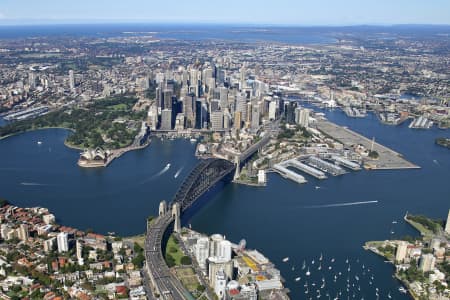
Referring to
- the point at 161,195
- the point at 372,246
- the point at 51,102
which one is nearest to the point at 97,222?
the point at 161,195

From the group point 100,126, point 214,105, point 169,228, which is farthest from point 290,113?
point 169,228

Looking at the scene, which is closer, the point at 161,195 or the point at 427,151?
the point at 161,195

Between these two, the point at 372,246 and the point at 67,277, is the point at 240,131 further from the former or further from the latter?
the point at 67,277

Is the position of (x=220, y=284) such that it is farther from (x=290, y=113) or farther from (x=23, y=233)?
(x=290, y=113)

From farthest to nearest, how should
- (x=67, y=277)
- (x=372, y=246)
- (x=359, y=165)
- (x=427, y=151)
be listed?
(x=427, y=151) < (x=359, y=165) < (x=372, y=246) < (x=67, y=277)

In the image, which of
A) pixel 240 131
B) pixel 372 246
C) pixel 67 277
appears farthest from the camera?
pixel 240 131

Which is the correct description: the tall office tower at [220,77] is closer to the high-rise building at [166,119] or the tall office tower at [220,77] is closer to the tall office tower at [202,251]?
the high-rise building at [166,119]
